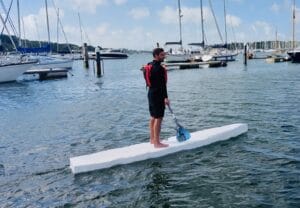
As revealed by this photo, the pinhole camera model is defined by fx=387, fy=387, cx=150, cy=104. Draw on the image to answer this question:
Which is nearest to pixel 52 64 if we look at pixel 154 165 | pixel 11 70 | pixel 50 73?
pixel 50 73

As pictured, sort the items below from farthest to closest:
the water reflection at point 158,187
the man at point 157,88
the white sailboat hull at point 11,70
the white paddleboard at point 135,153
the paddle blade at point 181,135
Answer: the white sailboat hull at point 11,70
the paddle blade at point 181,135
the man at point 157,88
the white paddleboard at point 135,153
the water reflection at point 158,187

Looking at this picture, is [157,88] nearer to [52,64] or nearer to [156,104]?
[156,104]

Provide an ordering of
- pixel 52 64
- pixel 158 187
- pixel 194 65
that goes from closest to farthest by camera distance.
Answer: pixel 158 187, pixel 52 64, pixel 194 65

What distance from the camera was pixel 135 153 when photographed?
1011 centimetres

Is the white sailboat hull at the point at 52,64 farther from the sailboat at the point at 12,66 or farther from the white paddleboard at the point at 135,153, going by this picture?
the white paddleboard at the point at 135,153

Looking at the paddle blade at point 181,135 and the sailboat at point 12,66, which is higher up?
the sailboat at point 12,66

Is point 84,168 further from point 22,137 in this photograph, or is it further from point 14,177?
point 22,137

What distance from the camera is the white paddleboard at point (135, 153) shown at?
9.50 m

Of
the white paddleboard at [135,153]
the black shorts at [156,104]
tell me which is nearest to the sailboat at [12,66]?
the white paddleboard at [135,153]

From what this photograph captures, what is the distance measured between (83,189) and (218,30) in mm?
80480

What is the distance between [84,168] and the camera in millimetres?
9367

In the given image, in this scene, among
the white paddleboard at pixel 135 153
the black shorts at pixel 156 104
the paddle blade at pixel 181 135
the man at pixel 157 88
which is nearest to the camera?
the white paddleboard at pixel 135 153

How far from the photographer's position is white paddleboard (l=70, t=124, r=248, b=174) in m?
9.50

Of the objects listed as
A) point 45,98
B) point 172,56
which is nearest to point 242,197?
point 45,98
